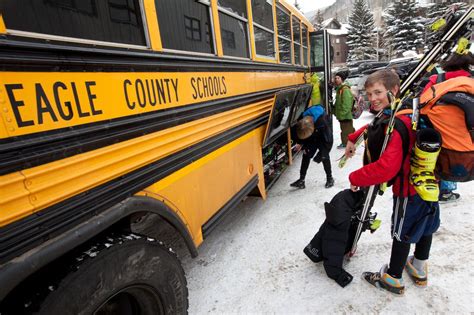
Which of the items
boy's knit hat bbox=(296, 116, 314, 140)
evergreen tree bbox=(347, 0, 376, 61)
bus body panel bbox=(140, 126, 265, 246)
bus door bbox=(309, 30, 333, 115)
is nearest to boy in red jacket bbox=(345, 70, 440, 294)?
bus body panel bbox=(140, 126, 265, 246)

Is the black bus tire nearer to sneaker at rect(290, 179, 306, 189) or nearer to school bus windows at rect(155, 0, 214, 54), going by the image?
school bus windows at rect(155, 0, 214, 54)

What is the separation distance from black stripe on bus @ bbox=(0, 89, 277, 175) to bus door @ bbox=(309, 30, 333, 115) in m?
4.98

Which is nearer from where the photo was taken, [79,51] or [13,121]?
[13,121]

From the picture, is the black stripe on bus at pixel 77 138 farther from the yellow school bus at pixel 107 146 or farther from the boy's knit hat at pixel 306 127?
the boy's knit hat at pixel 306 127

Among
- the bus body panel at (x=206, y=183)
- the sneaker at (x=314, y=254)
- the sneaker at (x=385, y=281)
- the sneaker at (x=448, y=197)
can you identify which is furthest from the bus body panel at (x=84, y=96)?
the sneaker at (x=448, y=197)

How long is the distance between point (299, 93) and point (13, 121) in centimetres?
361

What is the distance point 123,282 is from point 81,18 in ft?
→ 3.58

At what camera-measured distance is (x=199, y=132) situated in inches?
74.9

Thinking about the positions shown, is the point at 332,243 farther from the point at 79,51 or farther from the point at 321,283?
the point at 79,51

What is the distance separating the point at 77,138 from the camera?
3.50 ft

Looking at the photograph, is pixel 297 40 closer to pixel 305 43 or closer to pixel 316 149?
pixel 305 43

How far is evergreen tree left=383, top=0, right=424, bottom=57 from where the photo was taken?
2900 cm

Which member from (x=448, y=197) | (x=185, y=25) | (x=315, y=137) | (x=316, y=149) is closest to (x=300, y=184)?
(x=316, y=149)

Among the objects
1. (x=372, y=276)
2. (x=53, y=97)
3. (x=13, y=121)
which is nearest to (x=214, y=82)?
(x=53, y=97)
